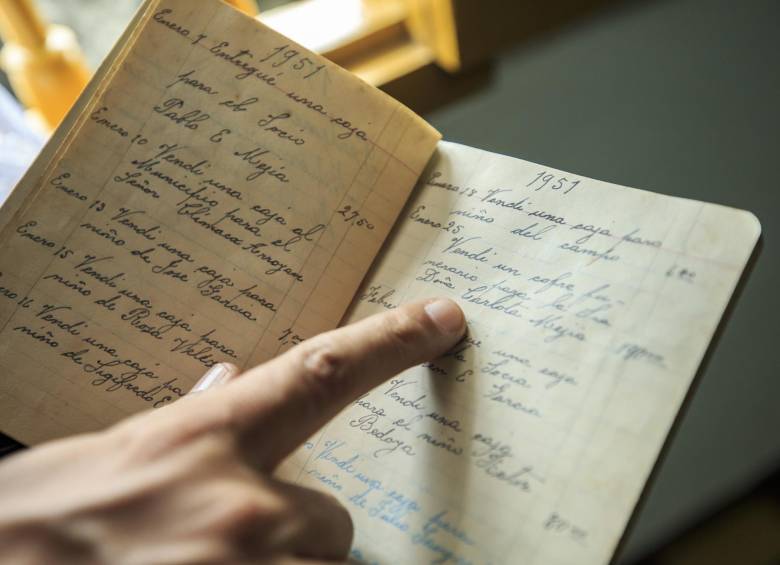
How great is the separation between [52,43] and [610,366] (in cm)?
69

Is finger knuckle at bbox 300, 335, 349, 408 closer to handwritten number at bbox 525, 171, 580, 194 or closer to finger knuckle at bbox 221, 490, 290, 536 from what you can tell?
finger knuckle at bbox 221, 490, 290, 536

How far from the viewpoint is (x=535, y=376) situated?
476 millimetres

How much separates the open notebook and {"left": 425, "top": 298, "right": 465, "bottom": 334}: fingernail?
15 millimetres

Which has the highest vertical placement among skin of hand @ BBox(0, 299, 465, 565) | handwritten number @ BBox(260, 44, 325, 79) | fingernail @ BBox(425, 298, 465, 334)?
handwritten number @ BBox(260, 44, 325, 79)

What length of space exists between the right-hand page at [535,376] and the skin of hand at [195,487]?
8cm

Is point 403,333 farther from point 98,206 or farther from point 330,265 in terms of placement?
point 98,206

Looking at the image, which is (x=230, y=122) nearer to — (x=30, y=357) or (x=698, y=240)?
(x=30, y=357)

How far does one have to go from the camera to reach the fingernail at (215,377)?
0.52 metres

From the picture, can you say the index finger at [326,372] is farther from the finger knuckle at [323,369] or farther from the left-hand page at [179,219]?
the left-hand page at [179,219]

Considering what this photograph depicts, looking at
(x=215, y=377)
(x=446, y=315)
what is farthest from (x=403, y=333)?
(x=215, y=377)

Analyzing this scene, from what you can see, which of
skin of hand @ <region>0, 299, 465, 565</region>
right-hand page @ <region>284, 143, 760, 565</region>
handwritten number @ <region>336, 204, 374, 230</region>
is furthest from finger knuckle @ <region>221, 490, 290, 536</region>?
handwritten number @ <region>336, 204, 374, 230</region>

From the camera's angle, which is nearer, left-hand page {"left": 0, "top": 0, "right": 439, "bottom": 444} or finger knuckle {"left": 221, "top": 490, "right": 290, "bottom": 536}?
finger knuckle {"left": 221, "top": 490, "right": 290, "bottom": 536}

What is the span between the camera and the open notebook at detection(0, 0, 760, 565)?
1.54ft

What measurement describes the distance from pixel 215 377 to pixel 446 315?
18 centimetres
